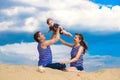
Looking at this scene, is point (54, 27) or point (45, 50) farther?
point (54, 27)

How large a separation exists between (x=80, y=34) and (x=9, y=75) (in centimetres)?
321

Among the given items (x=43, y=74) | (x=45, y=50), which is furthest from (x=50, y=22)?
(x=43, y=74)

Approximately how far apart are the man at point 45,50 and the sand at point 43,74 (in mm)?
391

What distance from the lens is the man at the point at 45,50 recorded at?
572 inches

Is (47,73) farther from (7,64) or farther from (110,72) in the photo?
(110,72)

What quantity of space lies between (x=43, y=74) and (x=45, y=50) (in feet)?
3.92

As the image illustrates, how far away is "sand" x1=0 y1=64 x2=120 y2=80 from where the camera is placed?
1336cm

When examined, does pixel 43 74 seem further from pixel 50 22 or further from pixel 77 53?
pixel 50 22

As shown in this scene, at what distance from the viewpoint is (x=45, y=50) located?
48.3 feet

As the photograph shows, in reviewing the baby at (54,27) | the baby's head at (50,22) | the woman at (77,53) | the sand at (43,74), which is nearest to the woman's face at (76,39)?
the woman at (77,53)

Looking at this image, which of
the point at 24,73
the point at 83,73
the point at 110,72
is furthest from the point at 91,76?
the point at 24,73

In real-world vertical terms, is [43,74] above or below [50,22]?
below

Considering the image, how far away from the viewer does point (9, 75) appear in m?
13.4

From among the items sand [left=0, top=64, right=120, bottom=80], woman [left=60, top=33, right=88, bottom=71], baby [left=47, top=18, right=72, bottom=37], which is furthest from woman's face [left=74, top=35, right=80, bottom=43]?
sand [left=0, top=64, right=120, bottom=80]
